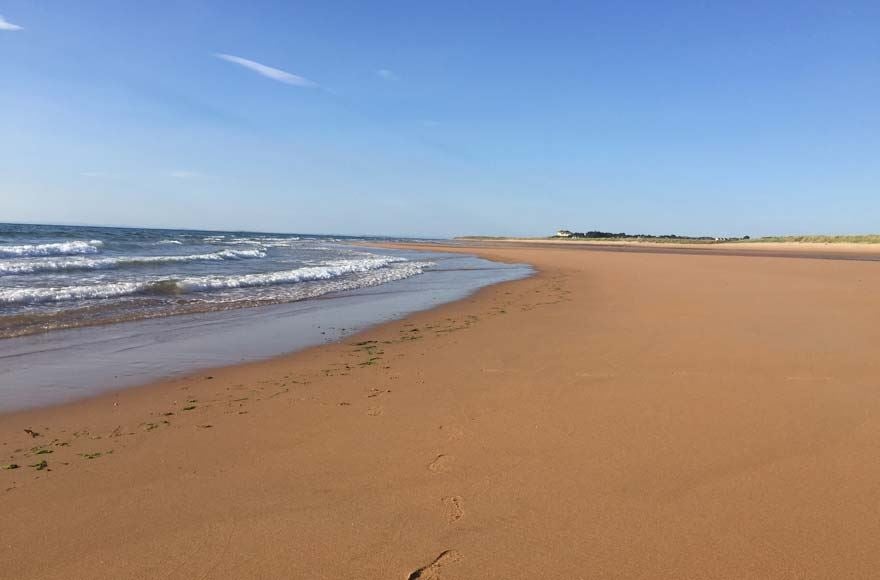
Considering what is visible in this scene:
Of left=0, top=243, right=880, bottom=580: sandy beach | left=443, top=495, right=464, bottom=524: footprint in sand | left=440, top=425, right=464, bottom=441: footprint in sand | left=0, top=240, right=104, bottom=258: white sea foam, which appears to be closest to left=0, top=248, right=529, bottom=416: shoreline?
left=0, top=243, right=880, bottom=580: sandy beach

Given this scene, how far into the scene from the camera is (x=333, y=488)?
3082 mm

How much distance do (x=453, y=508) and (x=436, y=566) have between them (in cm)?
47

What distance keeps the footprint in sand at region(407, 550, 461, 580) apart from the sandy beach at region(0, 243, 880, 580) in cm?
1

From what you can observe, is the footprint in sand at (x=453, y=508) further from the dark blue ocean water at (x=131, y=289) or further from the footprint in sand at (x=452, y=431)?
the dark blue ocean water at (x=131, y=289)

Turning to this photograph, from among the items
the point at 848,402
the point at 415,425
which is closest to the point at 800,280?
the point at 848,402

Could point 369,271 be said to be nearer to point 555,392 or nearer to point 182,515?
point 555,392

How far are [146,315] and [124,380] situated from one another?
15.4 feet

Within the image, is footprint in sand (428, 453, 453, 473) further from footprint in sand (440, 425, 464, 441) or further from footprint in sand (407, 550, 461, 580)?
footprint in sand (407, 550, 461, 580)

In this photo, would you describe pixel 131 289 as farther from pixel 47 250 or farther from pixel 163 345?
pixel 47 250

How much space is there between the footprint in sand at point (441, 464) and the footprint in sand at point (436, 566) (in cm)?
83

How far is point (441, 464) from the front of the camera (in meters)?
3.38

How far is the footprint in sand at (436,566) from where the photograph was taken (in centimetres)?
231

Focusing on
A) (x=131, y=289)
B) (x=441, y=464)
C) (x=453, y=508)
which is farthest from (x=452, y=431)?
(x=131, y=289)

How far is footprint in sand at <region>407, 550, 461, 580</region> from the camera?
231 cm
